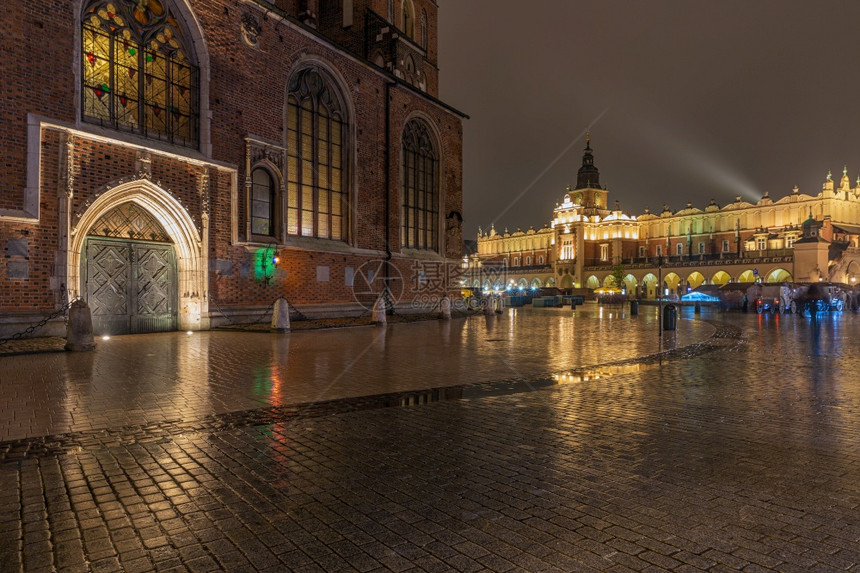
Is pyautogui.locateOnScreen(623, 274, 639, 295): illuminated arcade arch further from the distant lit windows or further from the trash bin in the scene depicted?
the trash bin

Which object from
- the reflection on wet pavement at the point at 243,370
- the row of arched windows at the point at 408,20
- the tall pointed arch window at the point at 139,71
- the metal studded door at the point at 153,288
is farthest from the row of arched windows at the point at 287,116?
the reflection on wet pavement at the point at 243,370

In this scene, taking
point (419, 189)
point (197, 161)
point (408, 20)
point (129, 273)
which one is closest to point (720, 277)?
point (419, 189)

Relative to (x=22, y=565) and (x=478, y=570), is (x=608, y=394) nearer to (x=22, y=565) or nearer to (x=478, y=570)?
(x=478, y=570)

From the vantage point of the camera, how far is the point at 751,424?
236 inches

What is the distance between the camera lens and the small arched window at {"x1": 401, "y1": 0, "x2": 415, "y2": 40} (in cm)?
3350

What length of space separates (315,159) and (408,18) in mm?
14934

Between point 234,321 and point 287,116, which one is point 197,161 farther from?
point 234,321

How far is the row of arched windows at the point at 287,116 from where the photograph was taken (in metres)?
16.4

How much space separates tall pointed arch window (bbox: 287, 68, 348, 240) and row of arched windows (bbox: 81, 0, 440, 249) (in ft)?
0.14

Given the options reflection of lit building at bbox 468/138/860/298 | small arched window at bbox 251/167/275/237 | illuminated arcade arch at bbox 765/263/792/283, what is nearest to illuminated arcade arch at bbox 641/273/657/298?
reflection of lit building at bbox 468/138/860/298

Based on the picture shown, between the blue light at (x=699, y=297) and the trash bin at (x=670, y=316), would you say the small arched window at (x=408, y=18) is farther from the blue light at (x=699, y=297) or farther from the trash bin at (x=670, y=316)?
the blue light at (x=699, y=297)

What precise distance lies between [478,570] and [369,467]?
1838mm

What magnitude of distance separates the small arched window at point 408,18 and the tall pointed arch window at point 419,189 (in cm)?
663

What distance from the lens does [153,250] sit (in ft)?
59.8
